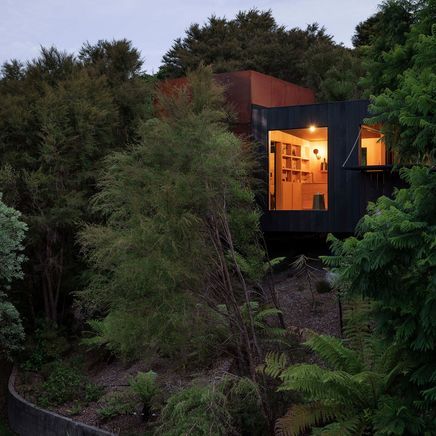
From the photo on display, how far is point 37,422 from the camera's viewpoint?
37.5 ft

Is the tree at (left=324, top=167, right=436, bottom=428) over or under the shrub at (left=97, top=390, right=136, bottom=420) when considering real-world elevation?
over

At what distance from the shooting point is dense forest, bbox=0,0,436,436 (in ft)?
16.0

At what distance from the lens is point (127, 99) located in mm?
15422

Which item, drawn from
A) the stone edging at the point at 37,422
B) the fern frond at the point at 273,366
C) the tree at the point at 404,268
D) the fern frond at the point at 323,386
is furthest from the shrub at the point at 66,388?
the tree at the point at 404,268

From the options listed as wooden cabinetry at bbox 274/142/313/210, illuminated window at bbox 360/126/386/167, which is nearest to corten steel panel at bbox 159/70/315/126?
wooden cabinetry at bbox 274/142/313/210

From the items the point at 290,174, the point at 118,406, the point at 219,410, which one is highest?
the point at 290,174

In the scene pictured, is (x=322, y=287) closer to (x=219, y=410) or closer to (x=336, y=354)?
(x=336, y=354)

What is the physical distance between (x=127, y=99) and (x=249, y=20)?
1739cm

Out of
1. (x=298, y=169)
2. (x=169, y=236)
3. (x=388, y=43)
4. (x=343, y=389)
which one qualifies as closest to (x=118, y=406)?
(x=169, y=236)

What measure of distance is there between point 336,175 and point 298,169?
7.50 ft

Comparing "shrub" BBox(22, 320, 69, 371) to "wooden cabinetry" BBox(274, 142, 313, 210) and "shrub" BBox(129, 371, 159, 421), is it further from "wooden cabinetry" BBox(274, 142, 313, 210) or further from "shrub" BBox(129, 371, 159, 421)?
"wooden cabinetry" BBox(274, 142, 313, 210)

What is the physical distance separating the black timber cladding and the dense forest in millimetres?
1129

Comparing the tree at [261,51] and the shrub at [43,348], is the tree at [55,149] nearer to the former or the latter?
the shrub at [43,348]

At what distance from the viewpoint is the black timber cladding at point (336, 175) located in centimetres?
1405
